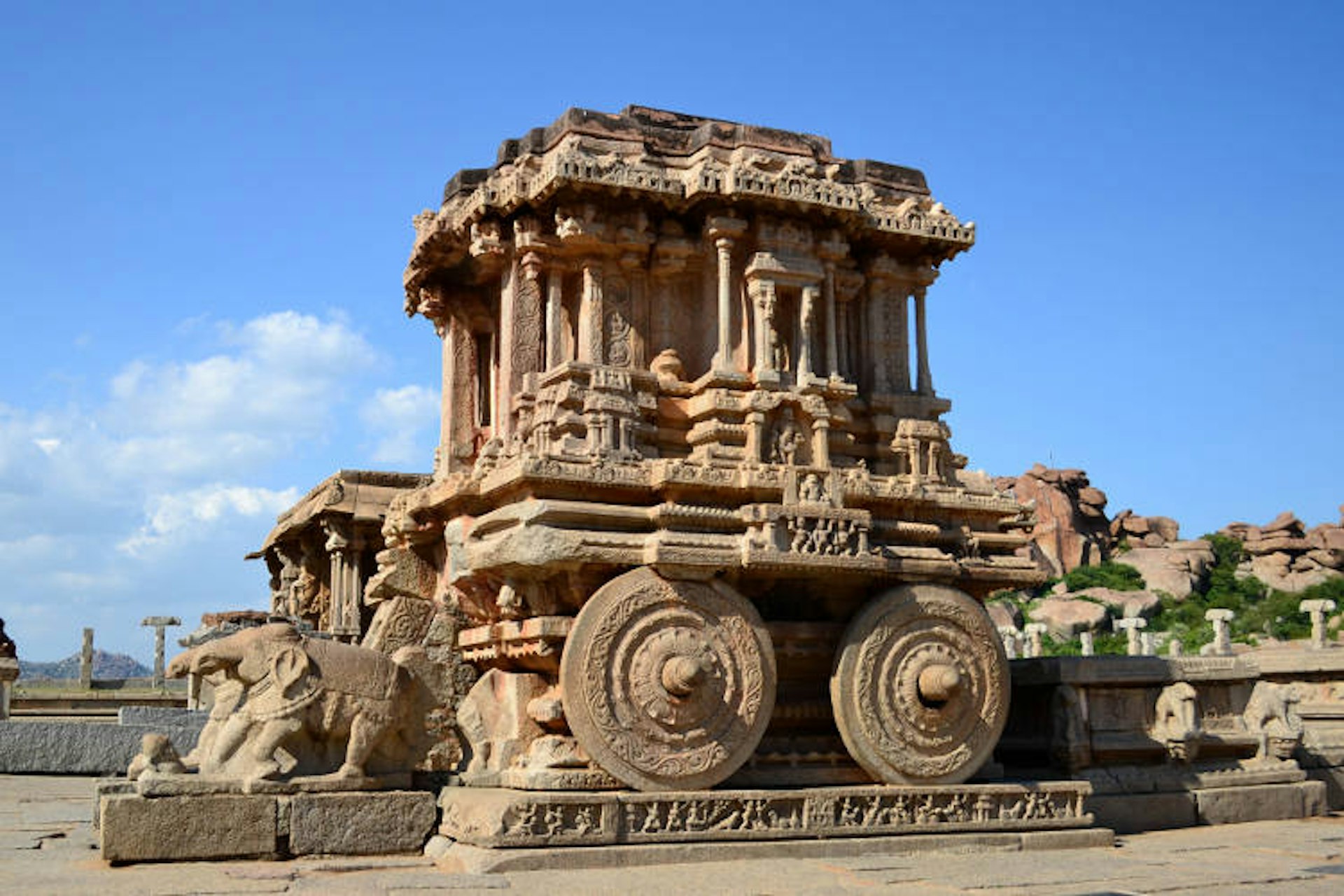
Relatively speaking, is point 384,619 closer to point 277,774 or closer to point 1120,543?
point 277,774

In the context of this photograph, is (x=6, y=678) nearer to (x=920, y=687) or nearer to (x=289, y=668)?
(x=289, y=668)

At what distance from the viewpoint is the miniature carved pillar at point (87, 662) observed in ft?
118

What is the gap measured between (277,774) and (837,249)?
6.25 m

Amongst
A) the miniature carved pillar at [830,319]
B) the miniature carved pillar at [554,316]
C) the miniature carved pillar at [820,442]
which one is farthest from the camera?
the miniature carved pillar at [830,319]

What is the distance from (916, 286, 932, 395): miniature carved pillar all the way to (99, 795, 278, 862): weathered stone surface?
6.68 m

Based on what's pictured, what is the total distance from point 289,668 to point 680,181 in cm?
504

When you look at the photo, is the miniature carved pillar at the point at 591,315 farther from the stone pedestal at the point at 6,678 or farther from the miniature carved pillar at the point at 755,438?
the stone pedestal at the point at 6,678

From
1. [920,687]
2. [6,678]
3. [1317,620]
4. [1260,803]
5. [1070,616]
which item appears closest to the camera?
[920,687]

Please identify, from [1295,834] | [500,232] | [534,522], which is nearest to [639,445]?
[534,522]

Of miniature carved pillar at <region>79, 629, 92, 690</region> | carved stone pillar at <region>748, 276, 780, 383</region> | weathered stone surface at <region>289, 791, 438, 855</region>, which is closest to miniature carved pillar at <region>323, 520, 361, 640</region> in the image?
carved stone pillar at <region>748, 276, 780, 383</region>

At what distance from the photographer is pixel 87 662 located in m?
37.3

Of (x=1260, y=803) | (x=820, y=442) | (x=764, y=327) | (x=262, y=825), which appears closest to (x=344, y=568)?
(x=764, y=327)

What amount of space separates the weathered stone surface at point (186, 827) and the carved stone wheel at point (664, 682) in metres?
2.12

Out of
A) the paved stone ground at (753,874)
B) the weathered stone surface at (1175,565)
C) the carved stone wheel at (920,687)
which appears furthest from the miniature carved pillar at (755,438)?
the weathered stone surface at (1175,565)
